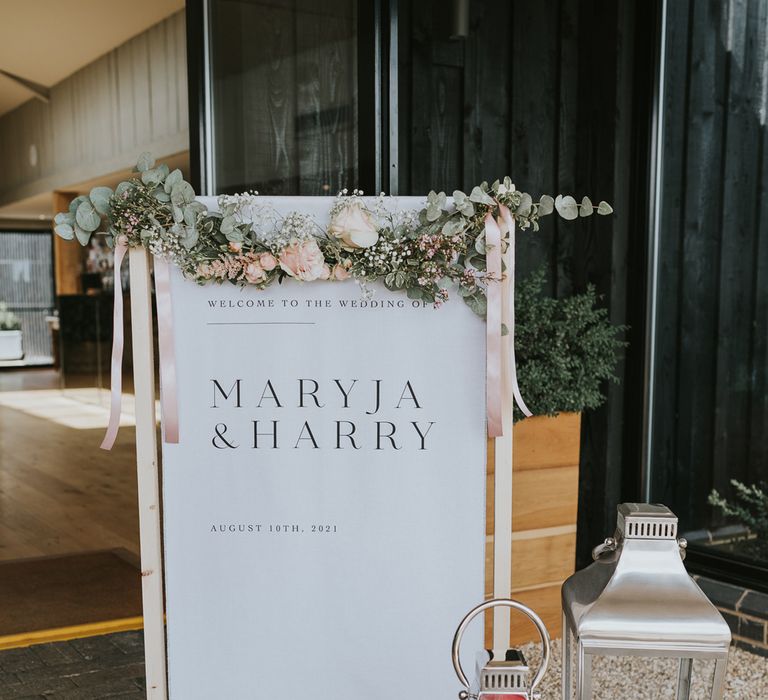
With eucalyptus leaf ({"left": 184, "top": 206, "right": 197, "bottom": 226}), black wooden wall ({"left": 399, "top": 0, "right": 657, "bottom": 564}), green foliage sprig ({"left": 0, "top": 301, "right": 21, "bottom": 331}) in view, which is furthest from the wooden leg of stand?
green foliage sprig ({"left": 0, "top": 301, "right": 21, "bottom": 331})

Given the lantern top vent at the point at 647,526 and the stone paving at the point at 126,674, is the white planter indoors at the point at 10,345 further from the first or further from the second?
the lantern top vent at the point at 647,526

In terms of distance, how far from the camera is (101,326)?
28.6 ft

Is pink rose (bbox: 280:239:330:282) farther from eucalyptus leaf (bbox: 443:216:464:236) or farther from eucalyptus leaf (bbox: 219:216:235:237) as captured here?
eucalyptus leaf (bbox: 443:216:464:236)

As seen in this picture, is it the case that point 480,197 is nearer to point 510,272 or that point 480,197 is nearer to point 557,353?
point 510,272

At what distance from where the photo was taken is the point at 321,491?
1873mm

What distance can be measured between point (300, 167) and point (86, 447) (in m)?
3.92

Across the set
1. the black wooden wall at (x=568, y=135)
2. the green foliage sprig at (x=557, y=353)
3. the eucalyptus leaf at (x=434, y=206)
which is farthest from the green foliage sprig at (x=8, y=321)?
the eucalyptus leaf at (x=434, y=206)

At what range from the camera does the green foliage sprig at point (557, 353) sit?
272cm

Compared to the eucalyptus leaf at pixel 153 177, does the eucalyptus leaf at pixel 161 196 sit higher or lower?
lower

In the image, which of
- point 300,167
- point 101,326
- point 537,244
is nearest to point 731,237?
point 537,244

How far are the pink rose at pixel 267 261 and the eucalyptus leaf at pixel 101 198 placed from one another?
1.10 feet

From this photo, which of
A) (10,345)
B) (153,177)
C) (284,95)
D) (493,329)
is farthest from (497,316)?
(10,345)

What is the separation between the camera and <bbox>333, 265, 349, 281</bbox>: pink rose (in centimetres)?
180

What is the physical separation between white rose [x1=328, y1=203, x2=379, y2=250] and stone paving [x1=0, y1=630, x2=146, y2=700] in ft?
4.82
